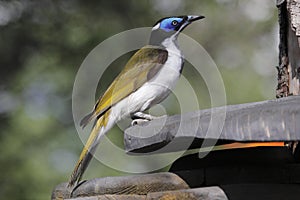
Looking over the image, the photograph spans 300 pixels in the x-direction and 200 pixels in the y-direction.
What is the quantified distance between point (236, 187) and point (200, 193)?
0.11 meters

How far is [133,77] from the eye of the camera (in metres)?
3.09

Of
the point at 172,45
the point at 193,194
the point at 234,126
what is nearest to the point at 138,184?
the point at 193,194

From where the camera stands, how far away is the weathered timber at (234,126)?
4.71 feet

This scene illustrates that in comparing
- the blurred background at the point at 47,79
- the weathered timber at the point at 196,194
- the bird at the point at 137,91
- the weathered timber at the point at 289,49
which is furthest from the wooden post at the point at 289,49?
the blurred background at the point at 47,79

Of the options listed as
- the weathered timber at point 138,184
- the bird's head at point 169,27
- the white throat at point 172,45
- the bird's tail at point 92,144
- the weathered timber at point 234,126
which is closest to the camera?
the weathered timber at point 234,126

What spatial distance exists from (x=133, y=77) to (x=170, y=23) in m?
0.43

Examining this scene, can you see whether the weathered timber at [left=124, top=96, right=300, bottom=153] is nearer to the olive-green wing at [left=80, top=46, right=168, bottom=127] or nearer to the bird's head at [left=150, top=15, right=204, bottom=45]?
the olive-green wing at [left=80, top=46, right=168, bottom=127]

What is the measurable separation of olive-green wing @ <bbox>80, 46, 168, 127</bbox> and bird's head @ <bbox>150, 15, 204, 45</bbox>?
0.17 meters

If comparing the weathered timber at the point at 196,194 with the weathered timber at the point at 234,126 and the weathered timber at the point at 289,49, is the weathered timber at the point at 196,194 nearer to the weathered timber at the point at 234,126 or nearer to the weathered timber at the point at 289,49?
the weathered timber at the point at 234,126

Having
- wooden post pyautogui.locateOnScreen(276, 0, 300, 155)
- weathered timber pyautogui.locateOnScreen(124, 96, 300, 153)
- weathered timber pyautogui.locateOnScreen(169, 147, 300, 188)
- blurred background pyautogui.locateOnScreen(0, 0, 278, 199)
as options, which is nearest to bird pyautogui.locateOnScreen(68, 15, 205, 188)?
wooden post pyautogui.locateOnScreen(276, 0, 300, 155)

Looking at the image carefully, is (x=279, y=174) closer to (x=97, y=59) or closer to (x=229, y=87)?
(x=97, y=59)

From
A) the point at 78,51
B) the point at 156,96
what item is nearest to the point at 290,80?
the point at 156,96

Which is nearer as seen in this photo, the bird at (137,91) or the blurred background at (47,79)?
the bird at (137,91)

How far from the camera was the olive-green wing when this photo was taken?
3061 mm
